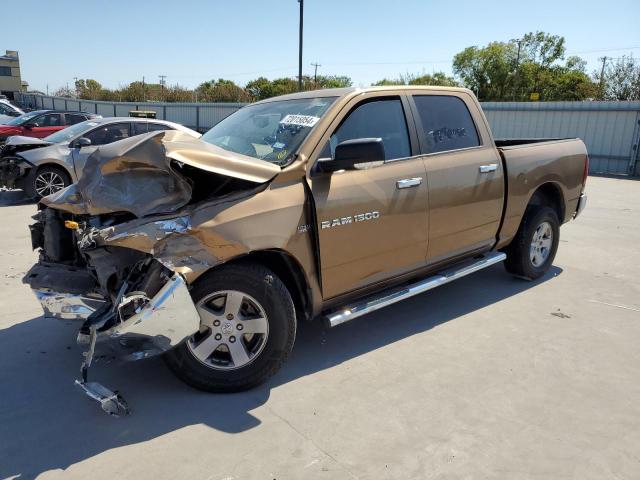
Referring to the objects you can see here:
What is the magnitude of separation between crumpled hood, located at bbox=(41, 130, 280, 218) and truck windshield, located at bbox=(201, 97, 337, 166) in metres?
0.45

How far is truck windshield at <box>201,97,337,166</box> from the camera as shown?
3.64 meters

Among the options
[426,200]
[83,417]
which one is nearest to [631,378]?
[426,200]

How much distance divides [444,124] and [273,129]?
1.63 meters

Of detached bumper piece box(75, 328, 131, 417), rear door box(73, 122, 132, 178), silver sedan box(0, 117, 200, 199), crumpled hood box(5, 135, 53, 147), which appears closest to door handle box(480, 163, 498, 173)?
detached bumper piece box(75, 328, 131, 417)

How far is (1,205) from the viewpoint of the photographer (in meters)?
9.70

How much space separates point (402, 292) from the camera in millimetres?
4090

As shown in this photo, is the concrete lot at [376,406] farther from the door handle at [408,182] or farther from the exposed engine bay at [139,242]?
the door handle at [408,182]

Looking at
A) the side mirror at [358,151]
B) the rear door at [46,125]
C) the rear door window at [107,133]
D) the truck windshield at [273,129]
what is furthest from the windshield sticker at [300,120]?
the rear door at [46,125]

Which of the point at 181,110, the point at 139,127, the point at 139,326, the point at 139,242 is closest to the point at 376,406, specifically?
the point at 139,326

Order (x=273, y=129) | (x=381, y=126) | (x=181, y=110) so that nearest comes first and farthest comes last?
(x=273, y=129), (x=381, y=126), (x=181, y=110)

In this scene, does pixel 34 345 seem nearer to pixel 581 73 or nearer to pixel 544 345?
pixel 544 345

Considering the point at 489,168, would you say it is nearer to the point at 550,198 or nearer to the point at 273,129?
the point at 550,198

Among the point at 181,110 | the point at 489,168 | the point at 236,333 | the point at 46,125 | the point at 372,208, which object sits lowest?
the point at 236,333

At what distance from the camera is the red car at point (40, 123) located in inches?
528
